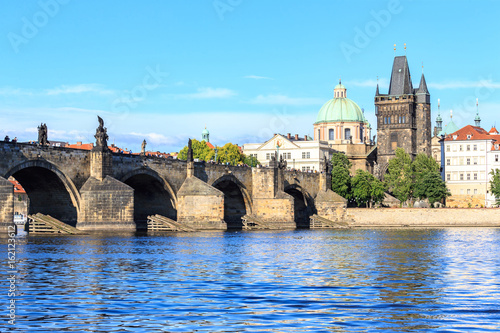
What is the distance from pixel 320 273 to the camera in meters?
32.5

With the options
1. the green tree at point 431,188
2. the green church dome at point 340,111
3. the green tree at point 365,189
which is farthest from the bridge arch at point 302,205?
the green church dome at point 340,111

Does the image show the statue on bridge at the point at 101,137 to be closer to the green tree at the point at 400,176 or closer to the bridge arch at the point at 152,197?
the bridge arch at the point at 152,197

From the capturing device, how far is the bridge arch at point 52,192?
2511 inches

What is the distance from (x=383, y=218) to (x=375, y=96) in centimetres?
4566

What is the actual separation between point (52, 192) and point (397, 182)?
7089cm

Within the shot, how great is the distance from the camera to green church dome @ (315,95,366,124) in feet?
545

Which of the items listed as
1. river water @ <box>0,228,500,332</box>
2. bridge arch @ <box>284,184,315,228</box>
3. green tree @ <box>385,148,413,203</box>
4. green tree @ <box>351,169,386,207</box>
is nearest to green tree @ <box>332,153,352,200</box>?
green tree @ <box>351,169,386,207</box>

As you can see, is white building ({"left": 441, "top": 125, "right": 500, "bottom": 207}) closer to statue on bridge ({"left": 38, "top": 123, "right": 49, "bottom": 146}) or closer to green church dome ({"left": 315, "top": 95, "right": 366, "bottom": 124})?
green church dome ({"left": 315, "top": 95, "right": 366, "bottom": 124})

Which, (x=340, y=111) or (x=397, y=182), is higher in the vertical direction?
(x=340, y=111)

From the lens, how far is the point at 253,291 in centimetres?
2628

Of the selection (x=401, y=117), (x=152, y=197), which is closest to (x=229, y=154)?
(x=401, y=117)

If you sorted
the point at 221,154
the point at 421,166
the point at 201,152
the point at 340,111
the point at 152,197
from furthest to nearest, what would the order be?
the point at 340,111
the point at 201,152
the point at 221,154
the point at 421,166
the point at 152,197

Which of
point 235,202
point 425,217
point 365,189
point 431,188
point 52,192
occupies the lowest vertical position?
point 425,217

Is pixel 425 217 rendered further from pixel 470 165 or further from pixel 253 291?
pixel 253 291
